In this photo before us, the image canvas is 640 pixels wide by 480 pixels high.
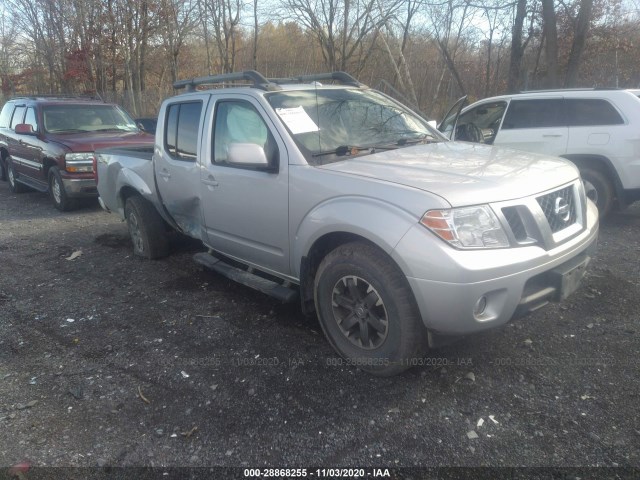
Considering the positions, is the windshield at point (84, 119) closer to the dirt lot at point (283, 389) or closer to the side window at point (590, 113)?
the dirt lot at point (283, 389)

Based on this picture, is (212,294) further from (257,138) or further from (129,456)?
(129,456)

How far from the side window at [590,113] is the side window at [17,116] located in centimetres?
960

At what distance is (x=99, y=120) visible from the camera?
29.8ft

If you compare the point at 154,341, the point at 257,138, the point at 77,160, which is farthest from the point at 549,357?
the point at 77,160

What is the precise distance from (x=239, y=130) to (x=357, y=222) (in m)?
1.60

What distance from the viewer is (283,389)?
3059 mm

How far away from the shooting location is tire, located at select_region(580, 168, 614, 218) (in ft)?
20.5

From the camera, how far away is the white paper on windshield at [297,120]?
3.59m

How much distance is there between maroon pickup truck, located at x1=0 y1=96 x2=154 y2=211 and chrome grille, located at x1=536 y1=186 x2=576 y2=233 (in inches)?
263

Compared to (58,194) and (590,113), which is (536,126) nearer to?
(590,113)

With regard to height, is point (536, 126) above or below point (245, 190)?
above

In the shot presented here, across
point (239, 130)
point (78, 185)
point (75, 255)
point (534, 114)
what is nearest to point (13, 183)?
point (78, 185)

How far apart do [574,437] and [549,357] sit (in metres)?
0.83

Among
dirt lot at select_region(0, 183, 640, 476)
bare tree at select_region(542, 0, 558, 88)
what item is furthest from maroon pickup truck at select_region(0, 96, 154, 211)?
bare tree at select_region(542, 0, 558, 88)
